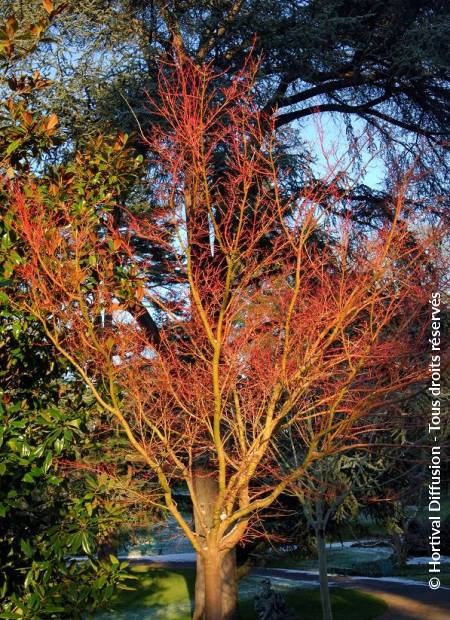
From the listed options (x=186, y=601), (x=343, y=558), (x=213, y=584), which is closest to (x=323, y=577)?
(x=186, y=601)

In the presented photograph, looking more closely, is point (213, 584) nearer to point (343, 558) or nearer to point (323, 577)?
point (323, 577)

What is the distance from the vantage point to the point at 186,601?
16.9m

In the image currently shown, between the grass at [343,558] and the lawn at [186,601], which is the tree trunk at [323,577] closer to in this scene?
the lawn at [186,601]

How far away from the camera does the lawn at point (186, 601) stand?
16.0 m

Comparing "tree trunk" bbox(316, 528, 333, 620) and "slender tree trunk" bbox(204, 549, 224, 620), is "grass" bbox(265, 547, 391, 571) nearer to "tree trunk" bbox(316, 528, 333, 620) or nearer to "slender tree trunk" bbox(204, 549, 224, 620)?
"tree trunk" bbox(316, 528, 333, 620)

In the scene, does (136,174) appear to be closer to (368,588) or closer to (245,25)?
(245,25)

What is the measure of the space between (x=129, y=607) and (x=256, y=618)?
3.13 meters

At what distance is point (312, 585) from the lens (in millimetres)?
20516

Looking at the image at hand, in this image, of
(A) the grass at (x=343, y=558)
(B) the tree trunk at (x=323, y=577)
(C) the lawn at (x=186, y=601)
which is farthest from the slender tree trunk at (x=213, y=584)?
(A) the grass at (x=343, y=558)

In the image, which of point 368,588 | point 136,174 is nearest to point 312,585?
point 368,588

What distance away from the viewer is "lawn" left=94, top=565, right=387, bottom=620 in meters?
16.0

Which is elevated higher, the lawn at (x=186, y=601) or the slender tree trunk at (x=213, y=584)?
the slender tree trunk at (x=213, y=584)

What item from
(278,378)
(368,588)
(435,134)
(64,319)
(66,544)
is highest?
(435,134)

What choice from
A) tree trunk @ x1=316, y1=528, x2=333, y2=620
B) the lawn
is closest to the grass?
the lawn
